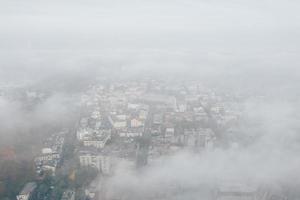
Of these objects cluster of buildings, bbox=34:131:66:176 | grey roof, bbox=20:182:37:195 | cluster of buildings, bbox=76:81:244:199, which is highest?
cluster of buildings, bbox=76:81:244:199

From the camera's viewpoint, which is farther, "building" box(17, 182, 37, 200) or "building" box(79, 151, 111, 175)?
"building" box(79, 151, 111, 175)

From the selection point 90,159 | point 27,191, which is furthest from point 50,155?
point 27,191

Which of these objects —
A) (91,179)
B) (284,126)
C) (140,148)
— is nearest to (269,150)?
(284,126)

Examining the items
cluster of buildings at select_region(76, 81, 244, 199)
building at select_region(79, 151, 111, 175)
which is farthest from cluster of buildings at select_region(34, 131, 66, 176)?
building at select_region(79, 151, 111, 175)

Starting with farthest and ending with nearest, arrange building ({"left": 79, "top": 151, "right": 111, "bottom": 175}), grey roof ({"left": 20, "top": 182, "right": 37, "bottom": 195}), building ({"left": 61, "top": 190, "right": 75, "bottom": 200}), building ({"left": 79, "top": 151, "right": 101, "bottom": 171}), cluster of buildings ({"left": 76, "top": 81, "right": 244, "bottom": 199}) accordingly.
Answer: cluster of buildings ({"left": 76, "top": 81, "right": 244, "bottom": 199}) < building ({"left": 79, "top": 151, "right": 101, "bottom": 171}) < building ({"left": 79, "top": 151, "right": 111, "bottom": 175}) < grey roof ({"left": 20, "top": 182, "right": 37, "bottom": 195}) < building ({"left": 61, "top": 190, "right": 75, "bottom": 200})

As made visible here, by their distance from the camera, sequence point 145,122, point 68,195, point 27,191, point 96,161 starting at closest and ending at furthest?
point 68,195 < point 27,191 < point 96,161 < point 145,122

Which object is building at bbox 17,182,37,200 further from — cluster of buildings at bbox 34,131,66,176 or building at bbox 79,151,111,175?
building at bbox 79,151,111,175

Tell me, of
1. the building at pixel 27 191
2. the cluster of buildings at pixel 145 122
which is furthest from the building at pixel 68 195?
the cluster of buildings at pixel 145 122

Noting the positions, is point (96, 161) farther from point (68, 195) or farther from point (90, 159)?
point (68, 195)

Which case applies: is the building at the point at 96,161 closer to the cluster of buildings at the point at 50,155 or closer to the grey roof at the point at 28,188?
the cluster of buildings at the point at 50,155
